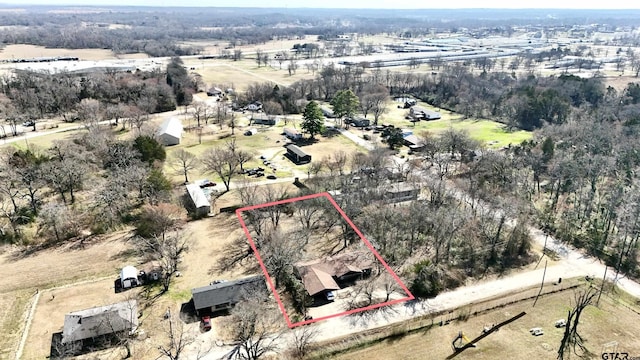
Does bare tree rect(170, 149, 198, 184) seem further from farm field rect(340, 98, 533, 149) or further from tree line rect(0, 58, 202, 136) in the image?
farm field rect(340, 98, 533, 149)

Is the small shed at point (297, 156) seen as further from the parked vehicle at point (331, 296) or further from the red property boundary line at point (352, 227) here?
the parked vehicle at point (331, 296)

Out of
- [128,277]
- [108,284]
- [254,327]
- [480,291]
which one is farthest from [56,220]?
[480,291]

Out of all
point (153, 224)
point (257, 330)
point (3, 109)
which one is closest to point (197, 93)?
point (3, 109)

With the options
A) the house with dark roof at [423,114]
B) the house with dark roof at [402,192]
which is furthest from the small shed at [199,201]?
the house with dark roof at [423,114]

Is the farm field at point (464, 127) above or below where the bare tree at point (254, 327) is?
above

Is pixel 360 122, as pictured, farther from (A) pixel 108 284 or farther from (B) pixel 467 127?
(A) pixel 108 284

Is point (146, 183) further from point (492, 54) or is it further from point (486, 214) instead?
point (492, 54)

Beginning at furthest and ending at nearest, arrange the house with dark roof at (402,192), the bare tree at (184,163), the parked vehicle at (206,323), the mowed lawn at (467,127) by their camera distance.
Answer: the mowed lawn at (467,127) → the bare tree at (184,163) → the house with dark roof at (402,192) → the parked vehicle at (206,323)
